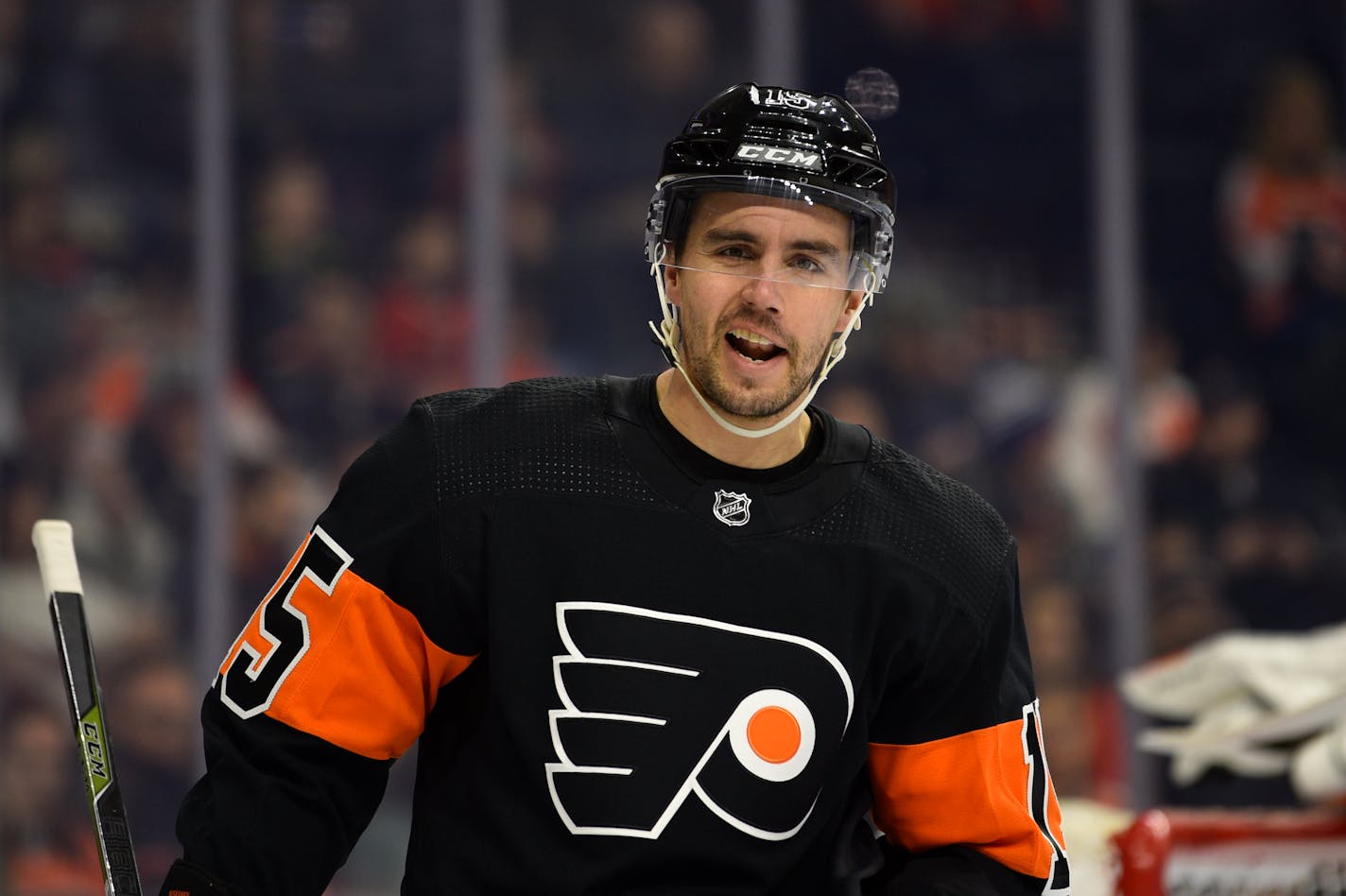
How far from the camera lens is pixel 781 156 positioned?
5.38 feet

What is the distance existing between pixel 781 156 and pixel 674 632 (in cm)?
48

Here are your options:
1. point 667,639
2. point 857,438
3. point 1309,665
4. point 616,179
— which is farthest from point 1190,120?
point 667,639

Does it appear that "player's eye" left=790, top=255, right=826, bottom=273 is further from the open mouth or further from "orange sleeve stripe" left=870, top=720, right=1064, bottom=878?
"orange sleeve stripe" left=870, top=720, right=1064, bottom=878

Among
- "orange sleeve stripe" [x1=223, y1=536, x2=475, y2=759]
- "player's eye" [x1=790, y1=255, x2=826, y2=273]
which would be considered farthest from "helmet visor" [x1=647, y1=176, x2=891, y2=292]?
"orange sleeve stripe" [x1=223, y1=536, x2=475, y2=759]

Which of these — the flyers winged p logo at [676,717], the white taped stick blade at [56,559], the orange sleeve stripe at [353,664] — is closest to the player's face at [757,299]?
the flyers winged p logo at [676,717]

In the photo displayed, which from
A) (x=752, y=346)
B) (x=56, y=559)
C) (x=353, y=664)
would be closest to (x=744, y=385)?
(x=752, y=346)

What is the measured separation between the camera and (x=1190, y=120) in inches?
178

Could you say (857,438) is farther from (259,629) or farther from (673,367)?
(259,629)

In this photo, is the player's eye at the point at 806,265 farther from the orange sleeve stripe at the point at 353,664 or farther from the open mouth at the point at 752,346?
the orange sleeve stripe at the point at 353,664

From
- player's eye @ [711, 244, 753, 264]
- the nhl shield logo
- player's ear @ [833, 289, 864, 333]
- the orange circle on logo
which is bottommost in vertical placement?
the orange circle on logo

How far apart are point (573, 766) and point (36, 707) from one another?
3.05 m

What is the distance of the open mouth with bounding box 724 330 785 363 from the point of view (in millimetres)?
1627

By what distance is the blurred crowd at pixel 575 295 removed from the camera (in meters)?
4.27

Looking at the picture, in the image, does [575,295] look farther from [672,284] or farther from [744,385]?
[744,385]
